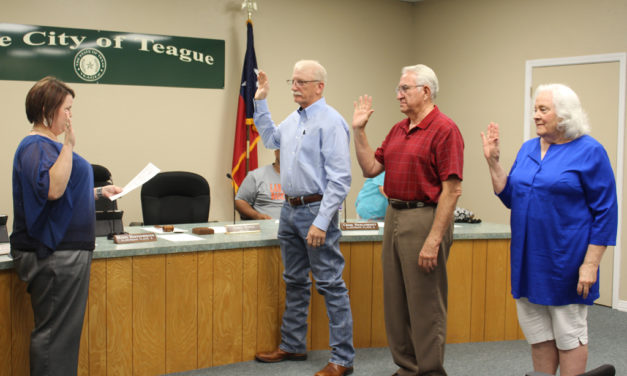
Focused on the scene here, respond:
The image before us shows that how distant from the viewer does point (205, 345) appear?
3049 mm

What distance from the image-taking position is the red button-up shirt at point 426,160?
2.52 meters

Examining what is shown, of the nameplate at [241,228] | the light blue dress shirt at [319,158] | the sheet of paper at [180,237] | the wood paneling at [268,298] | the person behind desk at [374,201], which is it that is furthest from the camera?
the person behind desk at [374,201]

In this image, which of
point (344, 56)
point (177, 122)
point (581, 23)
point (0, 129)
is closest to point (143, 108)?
point (177, 122)

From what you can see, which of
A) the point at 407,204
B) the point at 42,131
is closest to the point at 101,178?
the point at 42,131

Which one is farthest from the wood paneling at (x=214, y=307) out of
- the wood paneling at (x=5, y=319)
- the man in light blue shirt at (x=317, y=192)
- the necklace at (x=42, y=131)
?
the necklace at (x=42, y=131)

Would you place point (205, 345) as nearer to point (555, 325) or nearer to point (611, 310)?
point (555, 325)

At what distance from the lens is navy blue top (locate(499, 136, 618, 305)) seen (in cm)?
213

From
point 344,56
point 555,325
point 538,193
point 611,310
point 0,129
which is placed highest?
point 344,56

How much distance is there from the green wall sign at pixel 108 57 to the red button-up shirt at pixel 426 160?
3.05 meters

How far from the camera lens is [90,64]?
4820mm

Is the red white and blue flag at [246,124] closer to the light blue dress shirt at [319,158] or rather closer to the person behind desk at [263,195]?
the person behind desk at [263,195]

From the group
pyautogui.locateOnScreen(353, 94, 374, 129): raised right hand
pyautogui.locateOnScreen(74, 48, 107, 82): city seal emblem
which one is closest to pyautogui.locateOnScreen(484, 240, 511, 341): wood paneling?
pyautogui.locateOnScreen(353, 94, 374, 129): raised right hand

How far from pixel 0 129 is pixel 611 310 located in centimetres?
480

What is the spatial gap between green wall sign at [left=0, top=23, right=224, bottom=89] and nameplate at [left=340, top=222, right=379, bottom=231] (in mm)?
2440
